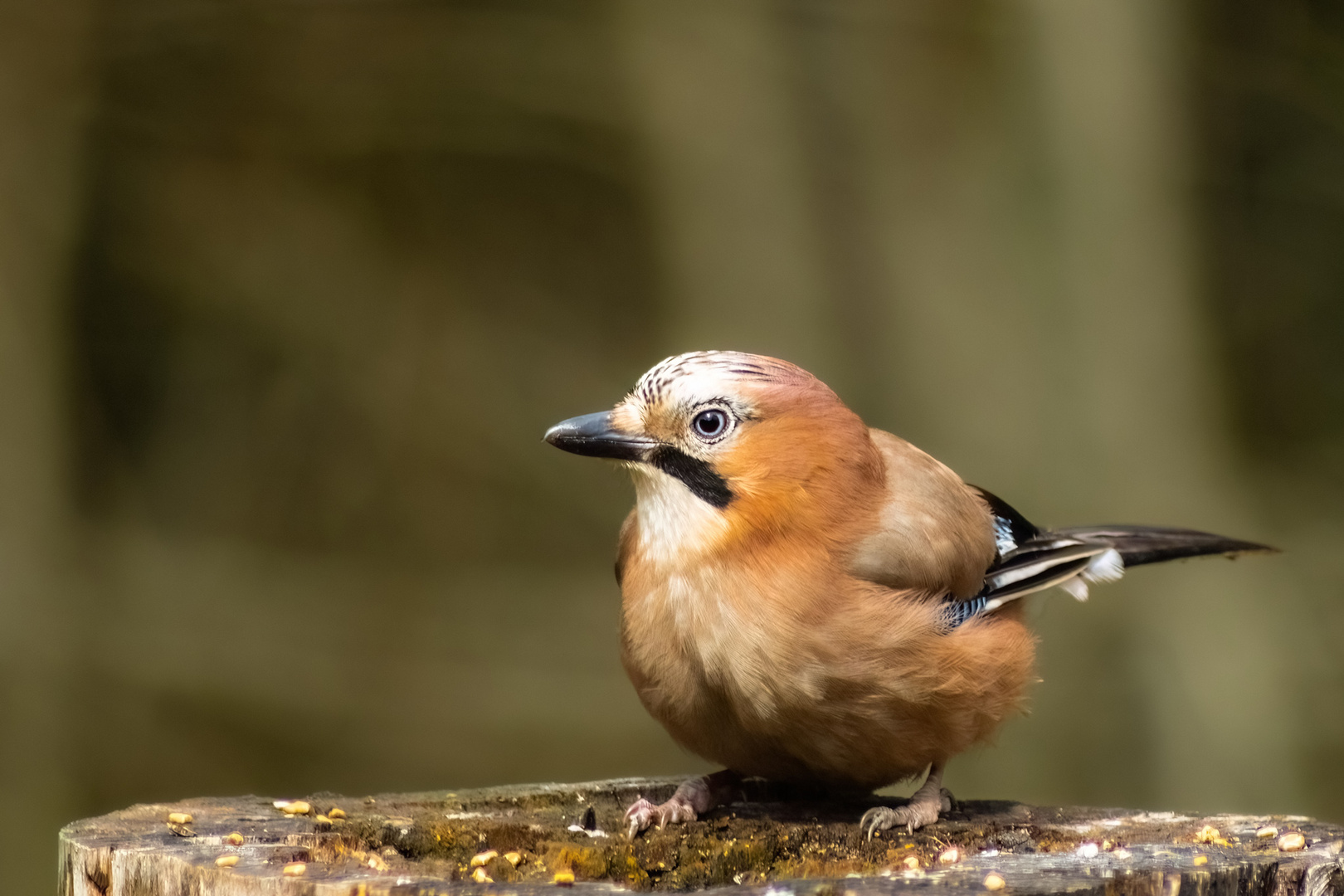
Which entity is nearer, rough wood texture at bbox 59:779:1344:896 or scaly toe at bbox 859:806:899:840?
rough wood texture at bbox 59:779:1344:896

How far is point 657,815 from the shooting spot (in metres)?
3.33

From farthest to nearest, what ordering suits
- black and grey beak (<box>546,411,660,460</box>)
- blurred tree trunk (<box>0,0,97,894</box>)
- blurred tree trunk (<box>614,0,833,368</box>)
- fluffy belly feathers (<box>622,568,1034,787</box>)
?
blurred tree trunk (<box>614,0,833,368</box>) < blurred tree trunk (<box>0,0,97,894</box>) < black and grey beak (<box>546,411,660,460</box>) < fluffy belly feathers (<box>622,568,1034,787</box>)

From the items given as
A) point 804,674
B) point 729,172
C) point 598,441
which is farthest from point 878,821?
point 729,172

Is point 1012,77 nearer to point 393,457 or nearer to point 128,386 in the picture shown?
point 393,457

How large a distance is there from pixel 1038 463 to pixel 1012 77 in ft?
6.74

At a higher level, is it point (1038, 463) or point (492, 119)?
point (492, 119)

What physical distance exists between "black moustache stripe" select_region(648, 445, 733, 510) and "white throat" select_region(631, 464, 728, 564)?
13 millimetres

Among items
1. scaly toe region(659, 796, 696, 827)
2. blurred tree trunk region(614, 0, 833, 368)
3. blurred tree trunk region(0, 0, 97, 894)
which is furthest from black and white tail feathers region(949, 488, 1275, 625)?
blurred tree trunk region(0, 0, 97, 894)

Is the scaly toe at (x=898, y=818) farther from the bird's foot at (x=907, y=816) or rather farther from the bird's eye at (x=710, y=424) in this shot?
the bird's eye at (x=710, y=424)

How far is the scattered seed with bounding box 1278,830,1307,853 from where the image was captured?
9.35 feet

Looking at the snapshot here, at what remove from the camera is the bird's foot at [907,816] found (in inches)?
126

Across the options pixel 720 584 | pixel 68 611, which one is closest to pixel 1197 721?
Answer: pixel 720 584

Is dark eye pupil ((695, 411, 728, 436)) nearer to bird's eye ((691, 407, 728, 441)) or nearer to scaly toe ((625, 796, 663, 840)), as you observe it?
bird's eye ((691, 407, 728, 441))

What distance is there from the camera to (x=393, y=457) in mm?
7617
